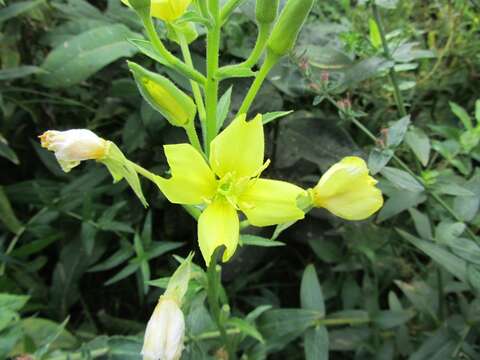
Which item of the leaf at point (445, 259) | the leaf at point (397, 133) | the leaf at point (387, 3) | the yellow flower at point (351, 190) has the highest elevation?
the leaf at point (387, 3)

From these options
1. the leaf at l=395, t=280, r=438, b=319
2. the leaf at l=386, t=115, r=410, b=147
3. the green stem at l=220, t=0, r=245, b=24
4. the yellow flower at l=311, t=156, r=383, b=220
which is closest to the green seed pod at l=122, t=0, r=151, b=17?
the green stem at l=220, t=0, r=245, b=24

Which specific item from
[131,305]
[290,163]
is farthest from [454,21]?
[131,305]

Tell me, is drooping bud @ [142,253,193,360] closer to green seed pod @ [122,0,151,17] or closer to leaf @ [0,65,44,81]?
green seed pod @ [122,0,151,17]

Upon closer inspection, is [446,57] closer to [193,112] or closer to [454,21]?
[454,21]

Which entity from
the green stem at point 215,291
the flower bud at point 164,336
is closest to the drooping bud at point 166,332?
the flower bud at point 164,336

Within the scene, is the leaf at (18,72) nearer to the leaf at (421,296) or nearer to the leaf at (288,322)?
the leaf at (288,322)

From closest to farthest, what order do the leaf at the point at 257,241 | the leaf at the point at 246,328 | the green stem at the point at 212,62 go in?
1. the green stem at the point at 212,62
2. the leaf at the point at 257,241
3. the leaf at the point at 246,328
